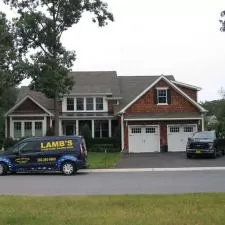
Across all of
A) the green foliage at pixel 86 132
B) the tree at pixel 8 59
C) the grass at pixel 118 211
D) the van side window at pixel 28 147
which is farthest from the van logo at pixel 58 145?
the green foliage at pixel 86 132

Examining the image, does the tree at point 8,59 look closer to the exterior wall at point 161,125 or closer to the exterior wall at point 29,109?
the exterior wall at point 29,109

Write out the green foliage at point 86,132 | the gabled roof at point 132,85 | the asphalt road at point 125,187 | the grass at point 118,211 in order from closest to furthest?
the grass at point 118,211 < the asphalt road at point 125,187 < the green foliage at point 86,132 < the gabled roof at point 132,85

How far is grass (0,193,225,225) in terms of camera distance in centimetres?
892

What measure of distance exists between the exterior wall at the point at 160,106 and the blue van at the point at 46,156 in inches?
760

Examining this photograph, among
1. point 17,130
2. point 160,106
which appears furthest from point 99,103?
point 17,130

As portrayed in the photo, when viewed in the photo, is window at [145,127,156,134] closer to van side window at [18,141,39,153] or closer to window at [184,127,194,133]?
window at [184,127,194,133]

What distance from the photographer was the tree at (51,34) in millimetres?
44222

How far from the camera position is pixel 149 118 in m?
44.5

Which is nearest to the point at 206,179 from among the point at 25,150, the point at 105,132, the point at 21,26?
the point at 25,150

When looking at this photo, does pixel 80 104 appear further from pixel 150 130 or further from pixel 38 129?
pixel 150 130

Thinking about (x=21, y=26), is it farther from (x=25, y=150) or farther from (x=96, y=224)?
(x=96, y=224)

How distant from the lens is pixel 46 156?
26.4 m

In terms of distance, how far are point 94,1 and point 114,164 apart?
19.3 m

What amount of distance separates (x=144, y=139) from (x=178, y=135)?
9.45ft
